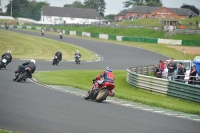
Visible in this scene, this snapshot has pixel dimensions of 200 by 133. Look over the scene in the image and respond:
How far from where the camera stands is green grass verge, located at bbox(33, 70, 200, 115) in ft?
54.8

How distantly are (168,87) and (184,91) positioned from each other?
4.31ft

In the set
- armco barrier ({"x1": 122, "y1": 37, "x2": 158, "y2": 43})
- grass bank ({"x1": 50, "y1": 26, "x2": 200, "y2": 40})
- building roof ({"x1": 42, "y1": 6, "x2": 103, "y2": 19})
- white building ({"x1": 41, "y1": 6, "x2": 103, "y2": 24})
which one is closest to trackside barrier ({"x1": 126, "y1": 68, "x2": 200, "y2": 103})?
armco barrier ({"x1": 122, "y1": 37, "x2": 158, "y2": 43})

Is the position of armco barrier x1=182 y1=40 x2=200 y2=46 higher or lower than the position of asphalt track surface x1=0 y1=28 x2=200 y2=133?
lower

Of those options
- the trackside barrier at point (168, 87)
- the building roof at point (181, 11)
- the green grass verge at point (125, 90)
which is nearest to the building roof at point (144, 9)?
the building roof at point (181, 11)

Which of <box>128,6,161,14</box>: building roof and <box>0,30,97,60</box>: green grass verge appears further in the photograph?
<box>128,6,161,14</box>: building roof

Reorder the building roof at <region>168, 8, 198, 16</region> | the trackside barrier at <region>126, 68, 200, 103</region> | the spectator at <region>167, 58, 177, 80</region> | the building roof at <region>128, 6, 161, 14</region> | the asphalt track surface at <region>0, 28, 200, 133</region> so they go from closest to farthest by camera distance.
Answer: the asphalt track surface at <region>0, 28, 200, 133</region> → the trackside barrier at <region>126, 68, 200, 103</region> → the spectator at <region>167, 58, 177, 80</region> → the building roof at <region>168, 8, 198, 16</region> → the building roof at <region>128, 6, 161, 14</region>

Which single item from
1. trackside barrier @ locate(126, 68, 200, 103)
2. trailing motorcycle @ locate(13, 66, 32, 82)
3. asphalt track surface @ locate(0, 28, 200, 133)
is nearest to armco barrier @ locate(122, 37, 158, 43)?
trackside barrier @ locate(126, 68, 200, 103)

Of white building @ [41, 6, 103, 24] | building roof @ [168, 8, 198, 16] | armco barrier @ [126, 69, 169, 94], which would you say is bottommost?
armco barrier @ [126, 69, 169, 94]

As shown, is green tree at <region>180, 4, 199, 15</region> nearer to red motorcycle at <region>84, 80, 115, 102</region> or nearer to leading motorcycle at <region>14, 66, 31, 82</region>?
leading motorcycle at <region>14, 66, 31, 82</region>

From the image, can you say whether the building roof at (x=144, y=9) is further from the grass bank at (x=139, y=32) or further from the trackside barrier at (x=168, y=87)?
the trackside barrier at (x=168, y=87)

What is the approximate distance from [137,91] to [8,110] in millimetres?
13047

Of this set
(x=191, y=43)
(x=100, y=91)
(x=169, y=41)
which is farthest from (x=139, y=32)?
(x=100, y=91)

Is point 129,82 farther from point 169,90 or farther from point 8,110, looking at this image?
point 8,110

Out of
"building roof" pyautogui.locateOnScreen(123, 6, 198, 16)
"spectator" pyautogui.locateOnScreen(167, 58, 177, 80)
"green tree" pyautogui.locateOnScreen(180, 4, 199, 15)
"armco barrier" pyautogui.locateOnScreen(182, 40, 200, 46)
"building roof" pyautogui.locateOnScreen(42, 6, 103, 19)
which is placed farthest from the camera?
"building roof" pyautogui.locateOnScreen(42, 6, 103, 19)
